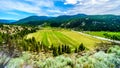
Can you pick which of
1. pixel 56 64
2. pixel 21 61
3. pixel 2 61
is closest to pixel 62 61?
pixel 56 64

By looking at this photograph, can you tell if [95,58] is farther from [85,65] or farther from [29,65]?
[29,65]

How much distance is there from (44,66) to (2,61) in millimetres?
10341

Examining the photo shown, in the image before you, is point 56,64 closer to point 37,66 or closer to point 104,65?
point 37,66

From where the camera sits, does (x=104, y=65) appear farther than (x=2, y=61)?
No

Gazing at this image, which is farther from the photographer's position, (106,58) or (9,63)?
(9,63)

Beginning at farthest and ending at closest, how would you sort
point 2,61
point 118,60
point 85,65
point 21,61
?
point 2,61, point 21,61, point 118,60, point 85,65

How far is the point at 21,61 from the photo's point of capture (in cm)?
3127

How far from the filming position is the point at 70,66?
89.0ft

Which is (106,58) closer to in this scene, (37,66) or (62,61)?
(62,61)

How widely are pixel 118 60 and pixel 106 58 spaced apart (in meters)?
2.17

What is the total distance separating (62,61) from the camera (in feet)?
92.0

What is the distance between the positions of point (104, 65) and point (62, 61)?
6027 millimetres

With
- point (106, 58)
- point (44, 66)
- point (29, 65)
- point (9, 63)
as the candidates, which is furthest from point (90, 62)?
point (9, 63)

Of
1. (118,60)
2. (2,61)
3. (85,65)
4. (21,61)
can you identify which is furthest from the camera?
(2,61)
